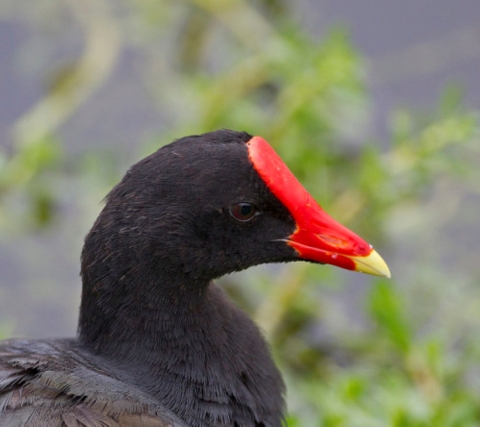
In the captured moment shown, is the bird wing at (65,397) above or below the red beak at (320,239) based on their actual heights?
below

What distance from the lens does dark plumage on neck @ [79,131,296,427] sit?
228 centimetres

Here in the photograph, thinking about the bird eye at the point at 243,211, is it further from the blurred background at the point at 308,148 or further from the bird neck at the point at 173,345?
the blurred background at the point at 308,148

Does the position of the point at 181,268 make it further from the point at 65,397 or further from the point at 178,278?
the point at 65,397

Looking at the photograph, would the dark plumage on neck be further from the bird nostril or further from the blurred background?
the blurred background

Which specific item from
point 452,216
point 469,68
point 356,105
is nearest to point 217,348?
point 356,105

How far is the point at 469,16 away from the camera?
532 cm

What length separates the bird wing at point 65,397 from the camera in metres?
2.10

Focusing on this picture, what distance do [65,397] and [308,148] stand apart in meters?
2.12

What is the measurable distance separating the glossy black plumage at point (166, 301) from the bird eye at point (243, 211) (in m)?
0.01

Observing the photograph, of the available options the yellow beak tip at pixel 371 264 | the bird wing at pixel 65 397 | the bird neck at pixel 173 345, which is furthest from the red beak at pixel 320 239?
the bird wing at pixel 65 397

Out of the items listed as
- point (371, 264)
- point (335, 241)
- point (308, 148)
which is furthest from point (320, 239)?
point (308, 148)

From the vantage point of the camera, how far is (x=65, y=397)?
7.07ft

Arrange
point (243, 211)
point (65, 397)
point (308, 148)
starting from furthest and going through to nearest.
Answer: point (308, 148)
point (243, 211)
point (65, 397)

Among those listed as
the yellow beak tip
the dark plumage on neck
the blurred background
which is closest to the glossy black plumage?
the dark plumage on neck
